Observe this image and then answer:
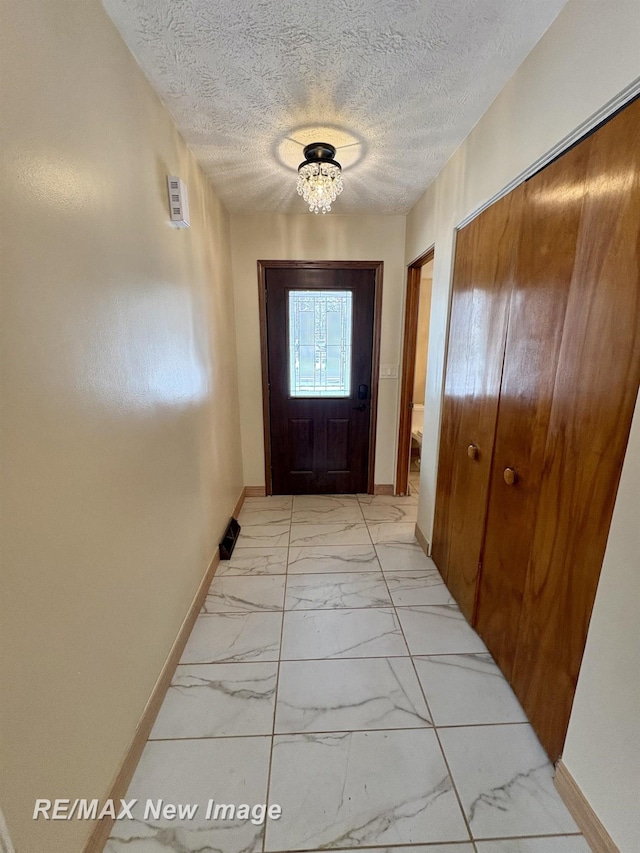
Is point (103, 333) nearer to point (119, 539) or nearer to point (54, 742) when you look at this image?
point (119, 539)

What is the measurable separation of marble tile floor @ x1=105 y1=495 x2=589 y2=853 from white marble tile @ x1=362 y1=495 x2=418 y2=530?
0.82 metres

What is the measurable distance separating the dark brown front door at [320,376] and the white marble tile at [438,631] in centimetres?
155

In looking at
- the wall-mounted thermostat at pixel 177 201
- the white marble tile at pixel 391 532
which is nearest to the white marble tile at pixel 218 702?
the white marble tile at pixel 391 532

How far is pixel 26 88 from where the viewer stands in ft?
2.51

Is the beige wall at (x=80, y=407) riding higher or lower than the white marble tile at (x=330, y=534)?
higher

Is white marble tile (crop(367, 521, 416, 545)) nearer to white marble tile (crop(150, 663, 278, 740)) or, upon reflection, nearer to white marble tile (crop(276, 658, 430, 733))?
white marble tile (crop(276, 658, 430, 733))

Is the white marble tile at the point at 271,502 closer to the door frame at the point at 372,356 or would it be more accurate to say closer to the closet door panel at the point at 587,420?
the door frame at the point at 372,356

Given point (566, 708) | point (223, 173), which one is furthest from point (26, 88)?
point (566, 708)

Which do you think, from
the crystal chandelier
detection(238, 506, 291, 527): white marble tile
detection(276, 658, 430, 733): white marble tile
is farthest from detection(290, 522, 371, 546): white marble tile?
the crystal chandelier

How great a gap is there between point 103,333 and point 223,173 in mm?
1644

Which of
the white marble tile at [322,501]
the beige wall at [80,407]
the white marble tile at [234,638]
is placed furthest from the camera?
the white marble tile at [322,501]

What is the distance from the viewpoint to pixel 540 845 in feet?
3.27

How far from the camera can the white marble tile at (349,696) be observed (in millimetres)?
1318

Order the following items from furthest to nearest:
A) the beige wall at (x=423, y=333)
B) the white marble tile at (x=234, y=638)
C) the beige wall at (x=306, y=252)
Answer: the beige wall at (x=423, y=333) < the beige wall at (x=306, y=252) < the white marble tile at (x=234, y=638)
